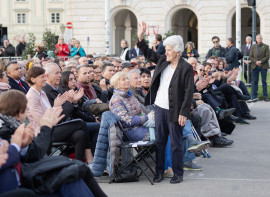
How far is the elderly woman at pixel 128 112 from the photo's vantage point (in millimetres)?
6594

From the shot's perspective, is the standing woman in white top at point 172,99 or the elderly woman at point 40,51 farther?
the elderly woman at point 40,51

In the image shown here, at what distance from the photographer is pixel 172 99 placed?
20.5 ft

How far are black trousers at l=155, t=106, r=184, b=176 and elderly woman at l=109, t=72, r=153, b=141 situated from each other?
0.84ft

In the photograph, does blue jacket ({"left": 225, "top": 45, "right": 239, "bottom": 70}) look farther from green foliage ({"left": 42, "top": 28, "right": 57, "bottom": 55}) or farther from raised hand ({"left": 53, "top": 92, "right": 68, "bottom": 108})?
raised hand ({"left": 53, "top": 92, "right": 68, "bottom": 108})

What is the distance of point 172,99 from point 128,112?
2.56 ft

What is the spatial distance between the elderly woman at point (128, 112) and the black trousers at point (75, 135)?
54cm

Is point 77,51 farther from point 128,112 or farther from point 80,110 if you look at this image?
point 128,112

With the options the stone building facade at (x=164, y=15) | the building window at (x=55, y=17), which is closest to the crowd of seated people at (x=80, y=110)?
the stone building facade at (x=164, y=15)

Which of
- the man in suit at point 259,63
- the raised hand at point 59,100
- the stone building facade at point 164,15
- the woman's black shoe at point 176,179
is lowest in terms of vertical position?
the woman's black shoe at point 176,179

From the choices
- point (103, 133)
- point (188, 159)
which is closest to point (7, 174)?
point (103, 133)

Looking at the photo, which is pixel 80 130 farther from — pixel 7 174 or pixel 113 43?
pixel 113 43

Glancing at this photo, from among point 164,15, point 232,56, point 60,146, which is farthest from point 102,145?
point 164,15

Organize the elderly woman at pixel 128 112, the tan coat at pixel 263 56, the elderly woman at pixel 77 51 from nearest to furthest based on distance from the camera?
the elderly woman at pixel 128 112 → the tan coat at pixel 263 56 → the elderly woman at pixel 77 51

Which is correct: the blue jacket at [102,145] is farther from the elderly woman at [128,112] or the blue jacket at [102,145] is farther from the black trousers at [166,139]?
the black trousers at [166,139]
